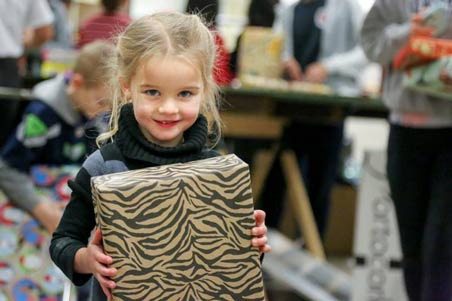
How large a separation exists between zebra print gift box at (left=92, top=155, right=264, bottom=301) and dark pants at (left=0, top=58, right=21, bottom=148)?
2.44 m

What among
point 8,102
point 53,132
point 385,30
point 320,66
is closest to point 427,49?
point 385,30

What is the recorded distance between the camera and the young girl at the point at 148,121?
1.97 metres

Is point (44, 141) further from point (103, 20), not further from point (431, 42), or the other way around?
point (103, 20)

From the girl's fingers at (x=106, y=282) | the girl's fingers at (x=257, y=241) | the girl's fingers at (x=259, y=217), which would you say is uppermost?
the girl's fingers at (x=259, y=217)

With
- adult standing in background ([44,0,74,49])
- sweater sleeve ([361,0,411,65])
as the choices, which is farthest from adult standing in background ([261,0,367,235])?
sweater sleeve ([361,0,411,65])

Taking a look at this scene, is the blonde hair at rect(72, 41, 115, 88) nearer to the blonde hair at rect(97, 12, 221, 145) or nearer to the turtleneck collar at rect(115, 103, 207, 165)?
the blonde hair at rect(97, 12, 221, 145)

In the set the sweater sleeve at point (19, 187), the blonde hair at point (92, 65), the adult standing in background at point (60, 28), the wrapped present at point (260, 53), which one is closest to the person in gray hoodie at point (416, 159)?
the blonde hair at point (92, 65)

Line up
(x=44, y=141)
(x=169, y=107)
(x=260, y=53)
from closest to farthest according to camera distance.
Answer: (x=169, y=107), (x=44, y=141), (x=260, y=53)

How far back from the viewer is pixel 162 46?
201 cm

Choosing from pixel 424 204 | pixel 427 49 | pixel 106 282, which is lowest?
pixel 424 204

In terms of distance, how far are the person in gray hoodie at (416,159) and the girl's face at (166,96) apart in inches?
48.1

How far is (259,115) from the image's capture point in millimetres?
5113

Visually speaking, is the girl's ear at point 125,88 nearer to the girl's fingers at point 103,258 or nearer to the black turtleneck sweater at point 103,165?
the black turtleneck sweater at point 103,165

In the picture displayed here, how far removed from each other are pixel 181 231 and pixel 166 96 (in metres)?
0.27
